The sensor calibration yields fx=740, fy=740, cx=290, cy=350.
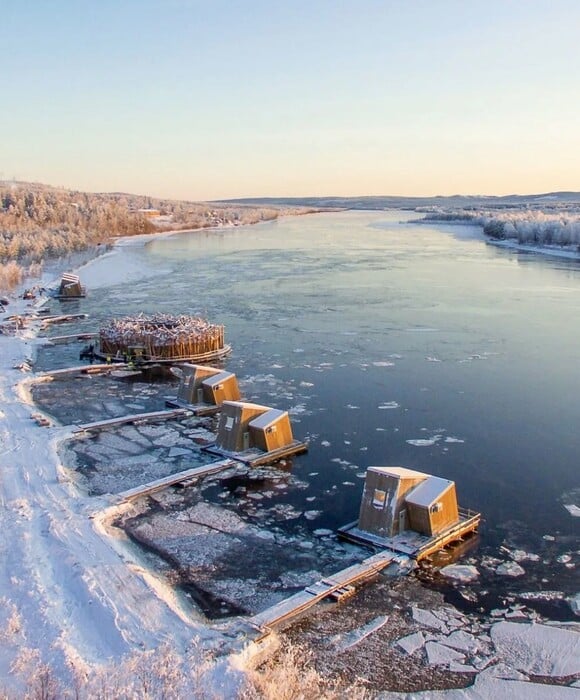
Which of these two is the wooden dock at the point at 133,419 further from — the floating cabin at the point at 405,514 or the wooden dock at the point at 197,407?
the floating cabin at the point at 405,514

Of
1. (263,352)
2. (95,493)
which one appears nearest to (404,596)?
(95,493)

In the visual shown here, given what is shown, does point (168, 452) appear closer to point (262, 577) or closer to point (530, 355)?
point (262, 577)

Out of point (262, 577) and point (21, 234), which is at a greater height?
point (21, 234)

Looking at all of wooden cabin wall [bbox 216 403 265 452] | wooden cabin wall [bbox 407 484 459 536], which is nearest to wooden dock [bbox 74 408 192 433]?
wooden cabin wall [bbox 216 403 265 452]

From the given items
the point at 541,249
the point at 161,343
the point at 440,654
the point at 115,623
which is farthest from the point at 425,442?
the point at 541,249

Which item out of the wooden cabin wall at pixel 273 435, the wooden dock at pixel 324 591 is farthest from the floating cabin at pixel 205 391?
the wooden dock at pixel 324 591
